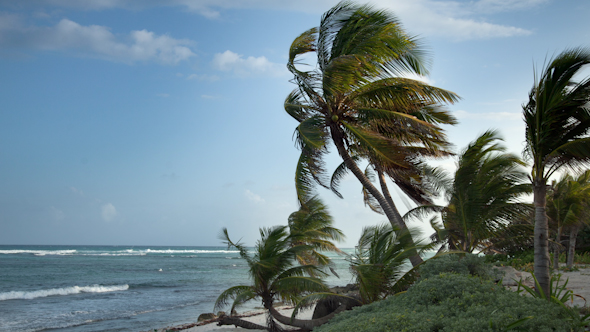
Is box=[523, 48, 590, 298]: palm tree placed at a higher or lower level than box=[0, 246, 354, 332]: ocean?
higher

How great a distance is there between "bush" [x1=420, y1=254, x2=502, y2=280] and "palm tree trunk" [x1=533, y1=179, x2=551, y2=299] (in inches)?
26.6

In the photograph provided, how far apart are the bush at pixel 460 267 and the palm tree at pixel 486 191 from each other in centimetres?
221

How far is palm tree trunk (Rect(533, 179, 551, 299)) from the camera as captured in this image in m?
5.61

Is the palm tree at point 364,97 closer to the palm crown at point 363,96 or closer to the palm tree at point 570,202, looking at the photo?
the palm crown at point 363,96

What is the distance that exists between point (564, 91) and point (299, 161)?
19.6 feet

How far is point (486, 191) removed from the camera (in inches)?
323

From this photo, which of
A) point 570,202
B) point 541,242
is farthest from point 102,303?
point 570,202

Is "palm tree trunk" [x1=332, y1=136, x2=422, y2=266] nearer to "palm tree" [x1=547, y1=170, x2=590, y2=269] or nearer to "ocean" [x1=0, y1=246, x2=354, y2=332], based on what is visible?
"ocean" [x1=0, y1=246, x2=354, y2=332]

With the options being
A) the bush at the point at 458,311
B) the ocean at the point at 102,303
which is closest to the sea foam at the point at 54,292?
the ocean at the point at 102,303

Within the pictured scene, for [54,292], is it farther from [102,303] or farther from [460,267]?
[460,267]

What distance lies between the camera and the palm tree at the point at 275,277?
8.49 m

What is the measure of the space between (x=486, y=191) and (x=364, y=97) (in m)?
3.36

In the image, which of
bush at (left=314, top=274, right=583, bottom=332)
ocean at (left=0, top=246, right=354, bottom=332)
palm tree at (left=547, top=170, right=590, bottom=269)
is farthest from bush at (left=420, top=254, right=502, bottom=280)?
palm tree at (left=547, top=170, right=590, bottom=269)

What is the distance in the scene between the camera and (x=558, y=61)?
5516 mm
